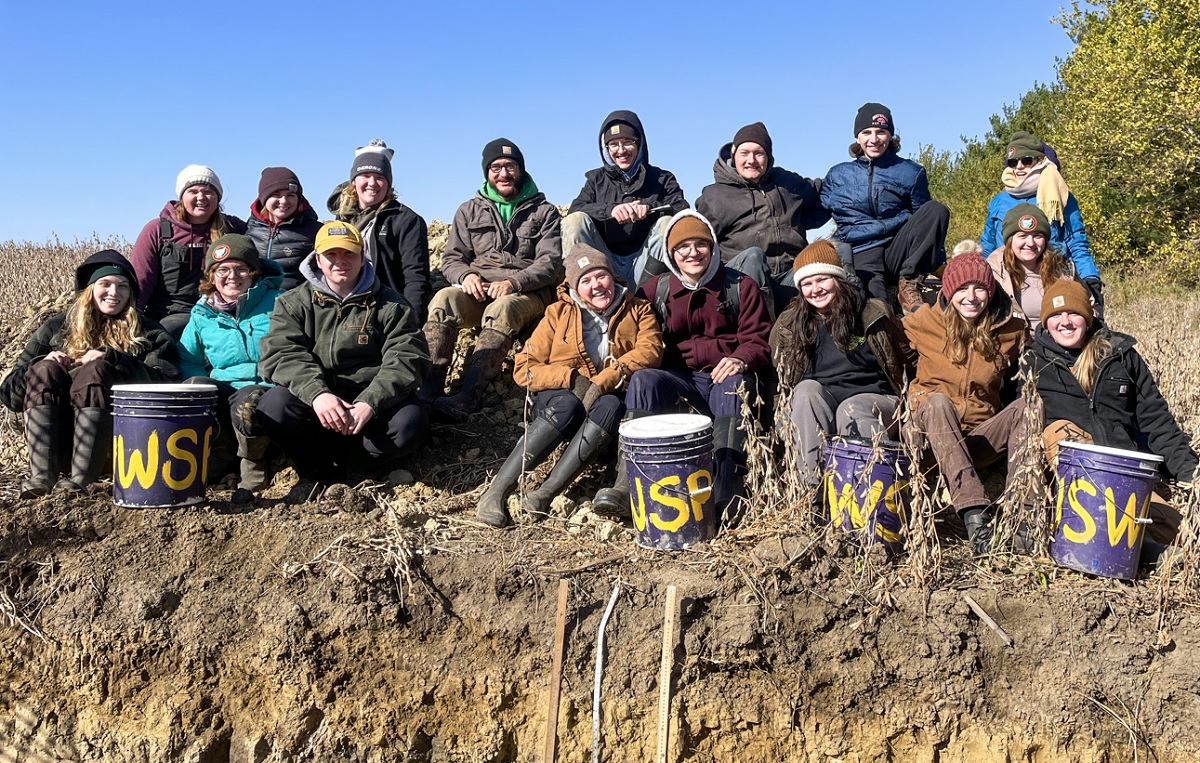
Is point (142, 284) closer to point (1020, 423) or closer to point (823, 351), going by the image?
point (823, 351)

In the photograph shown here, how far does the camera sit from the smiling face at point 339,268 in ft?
16.5

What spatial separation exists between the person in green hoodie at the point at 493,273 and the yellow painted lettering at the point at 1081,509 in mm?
3620

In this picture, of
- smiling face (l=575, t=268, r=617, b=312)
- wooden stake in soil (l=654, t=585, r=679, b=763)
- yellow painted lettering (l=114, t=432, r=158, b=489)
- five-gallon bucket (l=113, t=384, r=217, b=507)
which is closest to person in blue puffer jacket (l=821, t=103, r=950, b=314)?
smiling face (l=575, t=268, r=617, b=312)

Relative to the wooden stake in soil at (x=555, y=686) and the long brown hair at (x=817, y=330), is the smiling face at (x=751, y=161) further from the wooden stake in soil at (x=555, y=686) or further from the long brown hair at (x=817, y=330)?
the wooden stake in soil at (x=555, y=686)

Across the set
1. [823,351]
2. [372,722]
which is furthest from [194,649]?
[823,351]

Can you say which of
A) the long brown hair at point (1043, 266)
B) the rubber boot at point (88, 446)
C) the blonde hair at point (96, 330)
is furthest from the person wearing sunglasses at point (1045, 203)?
the rubber boot at point (88, 446)

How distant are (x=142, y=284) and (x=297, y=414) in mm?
1885

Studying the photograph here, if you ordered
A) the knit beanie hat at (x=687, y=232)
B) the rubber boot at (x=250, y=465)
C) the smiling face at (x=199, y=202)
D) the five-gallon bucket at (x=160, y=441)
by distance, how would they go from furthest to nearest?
the smiling face at (x=199, y=202), the knit beanie hat at (x=687, y=232), the rubber boot at (x=250, y=465), the five-gallon bucket at (x=160, y=441)

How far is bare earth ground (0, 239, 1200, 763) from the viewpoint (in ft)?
12.8

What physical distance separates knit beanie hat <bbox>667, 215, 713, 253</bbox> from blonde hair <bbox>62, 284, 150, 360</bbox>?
10.3ft

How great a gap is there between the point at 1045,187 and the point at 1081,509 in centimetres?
303

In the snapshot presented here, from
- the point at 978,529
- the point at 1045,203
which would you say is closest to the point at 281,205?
the point at 978,529

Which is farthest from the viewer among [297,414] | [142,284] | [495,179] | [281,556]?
[495,179]

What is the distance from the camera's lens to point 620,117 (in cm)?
659
